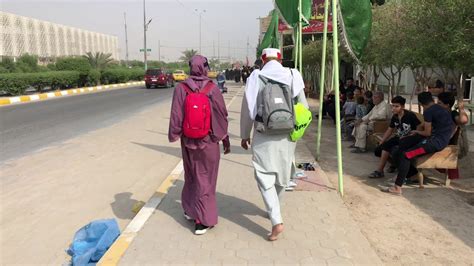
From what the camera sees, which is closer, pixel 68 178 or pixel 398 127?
pixel 398 127

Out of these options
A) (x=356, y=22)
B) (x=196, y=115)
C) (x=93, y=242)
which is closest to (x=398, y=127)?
(x=356, y=22)

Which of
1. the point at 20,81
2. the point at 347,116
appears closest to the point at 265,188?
the point at 347,116

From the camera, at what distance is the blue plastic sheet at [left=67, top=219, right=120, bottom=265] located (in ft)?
11.7

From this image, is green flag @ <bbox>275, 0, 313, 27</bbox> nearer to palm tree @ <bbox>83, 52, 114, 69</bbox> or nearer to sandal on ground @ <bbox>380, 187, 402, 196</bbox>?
sandal on ground @ <bbox>380, 187, 402, 196</bbox>

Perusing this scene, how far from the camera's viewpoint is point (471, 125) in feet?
37.5

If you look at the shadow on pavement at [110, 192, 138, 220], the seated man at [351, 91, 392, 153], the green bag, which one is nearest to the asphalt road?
the shadow on pavement at [110, 192, 138, 220]

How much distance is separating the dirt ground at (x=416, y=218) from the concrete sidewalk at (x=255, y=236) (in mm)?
249

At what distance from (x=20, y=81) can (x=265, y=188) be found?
72.9 feet

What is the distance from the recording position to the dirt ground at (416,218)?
3660 mm

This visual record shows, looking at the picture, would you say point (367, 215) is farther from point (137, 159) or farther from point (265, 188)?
point (137, 159)

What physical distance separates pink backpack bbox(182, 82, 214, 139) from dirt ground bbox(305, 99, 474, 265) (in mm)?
1895

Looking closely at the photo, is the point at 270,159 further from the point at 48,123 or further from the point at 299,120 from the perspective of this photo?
the point at 48,123

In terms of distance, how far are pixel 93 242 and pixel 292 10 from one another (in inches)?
218

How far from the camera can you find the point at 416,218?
449 centimetres
